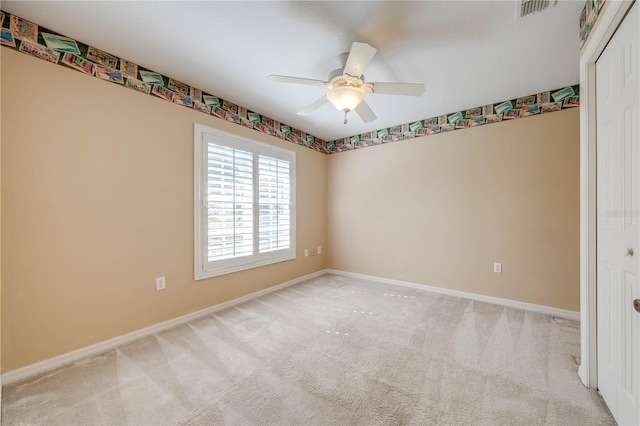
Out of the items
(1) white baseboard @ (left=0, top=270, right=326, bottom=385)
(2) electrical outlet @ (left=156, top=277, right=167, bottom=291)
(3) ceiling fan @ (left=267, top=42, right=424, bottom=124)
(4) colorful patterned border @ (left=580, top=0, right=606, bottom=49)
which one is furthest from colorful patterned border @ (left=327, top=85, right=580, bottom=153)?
(2) electrical outlet @ (left=156, top=277, right=167, bottom=291)

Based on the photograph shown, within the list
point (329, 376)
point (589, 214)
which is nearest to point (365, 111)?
point (589, 214)

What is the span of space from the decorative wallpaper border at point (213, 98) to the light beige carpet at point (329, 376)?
92.1 inches

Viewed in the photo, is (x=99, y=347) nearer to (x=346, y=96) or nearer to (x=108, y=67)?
(x=108, y=67)

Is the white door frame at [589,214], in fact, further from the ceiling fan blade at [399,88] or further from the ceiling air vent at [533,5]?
the ceiling fan blade at [399,88]

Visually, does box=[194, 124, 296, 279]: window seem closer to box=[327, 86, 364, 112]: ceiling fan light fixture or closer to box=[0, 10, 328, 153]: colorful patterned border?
box=[0, 10, 328, 153]: colorful patterned border

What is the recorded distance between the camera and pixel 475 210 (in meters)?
3.27

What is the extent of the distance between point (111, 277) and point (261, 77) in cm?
231

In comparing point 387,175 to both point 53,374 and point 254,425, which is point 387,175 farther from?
point 53,374

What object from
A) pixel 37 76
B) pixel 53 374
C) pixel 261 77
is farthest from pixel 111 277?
pixel 261 77

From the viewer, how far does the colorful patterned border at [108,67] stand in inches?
69.1

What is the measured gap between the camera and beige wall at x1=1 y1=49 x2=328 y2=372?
1744 millimetres

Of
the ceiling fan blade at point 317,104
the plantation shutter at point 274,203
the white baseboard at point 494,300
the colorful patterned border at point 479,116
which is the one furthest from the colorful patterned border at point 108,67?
the white baseboard at point 494,300

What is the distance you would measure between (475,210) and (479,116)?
1.22 meters

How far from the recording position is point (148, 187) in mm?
2389
